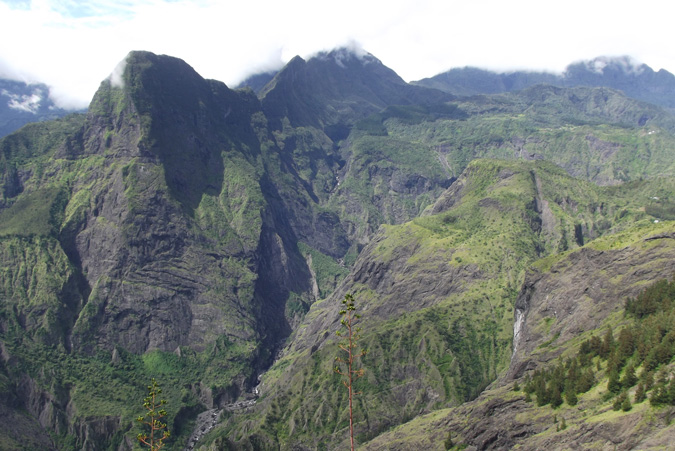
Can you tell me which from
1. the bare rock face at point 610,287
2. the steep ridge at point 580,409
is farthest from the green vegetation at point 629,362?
the bare rock face at point 610,287

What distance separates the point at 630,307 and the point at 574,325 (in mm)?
27063

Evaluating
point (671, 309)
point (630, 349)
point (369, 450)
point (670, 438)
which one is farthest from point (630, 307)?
point (369, 450)

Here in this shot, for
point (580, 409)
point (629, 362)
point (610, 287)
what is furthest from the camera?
point (610, 287)

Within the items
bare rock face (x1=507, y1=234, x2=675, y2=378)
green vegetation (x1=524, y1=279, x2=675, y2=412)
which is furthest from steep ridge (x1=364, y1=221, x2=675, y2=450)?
green vegetation (x1=524, y1=279, x2=675, y2=412)

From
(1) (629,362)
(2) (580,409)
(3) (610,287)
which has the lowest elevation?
(2) (580,409)

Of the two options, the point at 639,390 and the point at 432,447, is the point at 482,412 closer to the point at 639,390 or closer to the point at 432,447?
the point at 432,447

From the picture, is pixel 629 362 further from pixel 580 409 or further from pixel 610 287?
pixel 610 287

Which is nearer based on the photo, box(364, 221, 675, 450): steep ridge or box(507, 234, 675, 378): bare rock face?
box(364, 221, 675, 450): steep ridge

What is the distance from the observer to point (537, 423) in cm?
12962

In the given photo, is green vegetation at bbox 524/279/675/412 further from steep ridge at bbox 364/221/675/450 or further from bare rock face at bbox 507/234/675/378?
bare rock face at bbox 507/234/675/378

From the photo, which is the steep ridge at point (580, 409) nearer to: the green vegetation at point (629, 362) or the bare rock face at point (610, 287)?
the bare rock face at point (610, 287)

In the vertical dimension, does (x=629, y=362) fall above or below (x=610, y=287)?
below

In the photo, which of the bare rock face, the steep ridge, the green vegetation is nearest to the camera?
the steep ridge

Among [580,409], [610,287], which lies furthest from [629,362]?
[610,287]
